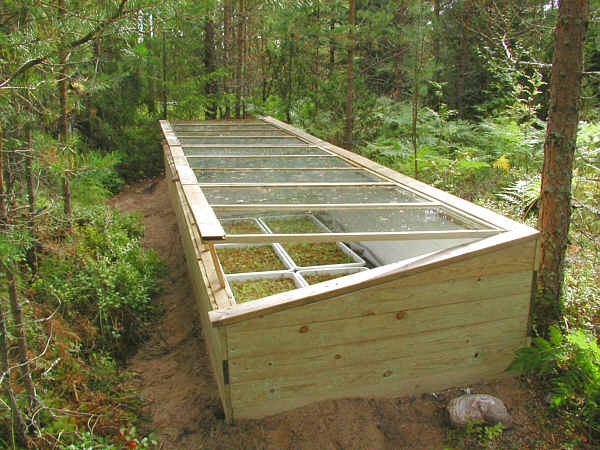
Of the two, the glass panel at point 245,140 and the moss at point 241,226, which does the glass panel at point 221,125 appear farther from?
the moss at point 241,226

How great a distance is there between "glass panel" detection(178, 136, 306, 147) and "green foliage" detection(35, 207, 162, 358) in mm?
2039

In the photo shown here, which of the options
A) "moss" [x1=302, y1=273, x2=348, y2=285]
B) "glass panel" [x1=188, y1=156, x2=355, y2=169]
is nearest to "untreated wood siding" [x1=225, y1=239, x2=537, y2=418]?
"moss" [x1=302, y1=273, x2=348, y2=285]

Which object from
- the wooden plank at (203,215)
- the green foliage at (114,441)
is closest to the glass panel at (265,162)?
the wooden plank at (203,215)

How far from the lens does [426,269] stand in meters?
3.08

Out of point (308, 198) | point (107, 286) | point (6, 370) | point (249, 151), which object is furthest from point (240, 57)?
point (6, 370)

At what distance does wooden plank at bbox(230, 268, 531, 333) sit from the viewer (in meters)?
2.84

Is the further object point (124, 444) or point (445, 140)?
point (445, 140)

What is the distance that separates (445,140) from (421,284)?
7.98 metres

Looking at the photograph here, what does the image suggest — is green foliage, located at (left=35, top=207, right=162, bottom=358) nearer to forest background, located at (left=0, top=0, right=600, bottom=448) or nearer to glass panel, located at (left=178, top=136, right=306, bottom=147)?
forest background, located at (left=0, top=0, right=600, bottom=448)

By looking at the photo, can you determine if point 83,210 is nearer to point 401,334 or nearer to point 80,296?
point 80,296

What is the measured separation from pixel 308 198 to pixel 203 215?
3.40 ft

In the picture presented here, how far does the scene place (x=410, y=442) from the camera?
302 cm

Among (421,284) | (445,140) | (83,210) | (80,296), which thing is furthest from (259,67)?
(421,284)

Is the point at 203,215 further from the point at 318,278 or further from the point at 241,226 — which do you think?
the point at 241,226
